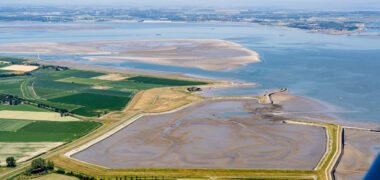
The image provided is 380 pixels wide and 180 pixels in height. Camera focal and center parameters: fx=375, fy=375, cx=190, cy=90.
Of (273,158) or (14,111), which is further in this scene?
(14,111)

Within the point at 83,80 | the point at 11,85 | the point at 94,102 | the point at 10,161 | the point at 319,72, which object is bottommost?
the point at 94,102

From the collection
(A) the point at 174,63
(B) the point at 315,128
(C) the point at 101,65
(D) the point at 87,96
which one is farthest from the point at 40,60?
(B) the point at 315,128

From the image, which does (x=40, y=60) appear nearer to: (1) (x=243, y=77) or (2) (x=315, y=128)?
(1) (x=243, y=77)

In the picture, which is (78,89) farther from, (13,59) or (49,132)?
(13,59)

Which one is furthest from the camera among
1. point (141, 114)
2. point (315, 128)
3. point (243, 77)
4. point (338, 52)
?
point (338, 52)

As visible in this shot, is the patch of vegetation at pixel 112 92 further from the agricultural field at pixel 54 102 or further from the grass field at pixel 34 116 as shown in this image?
the grass field at pixel 34 116

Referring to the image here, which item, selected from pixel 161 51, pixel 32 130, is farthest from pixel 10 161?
pixel 161 51
